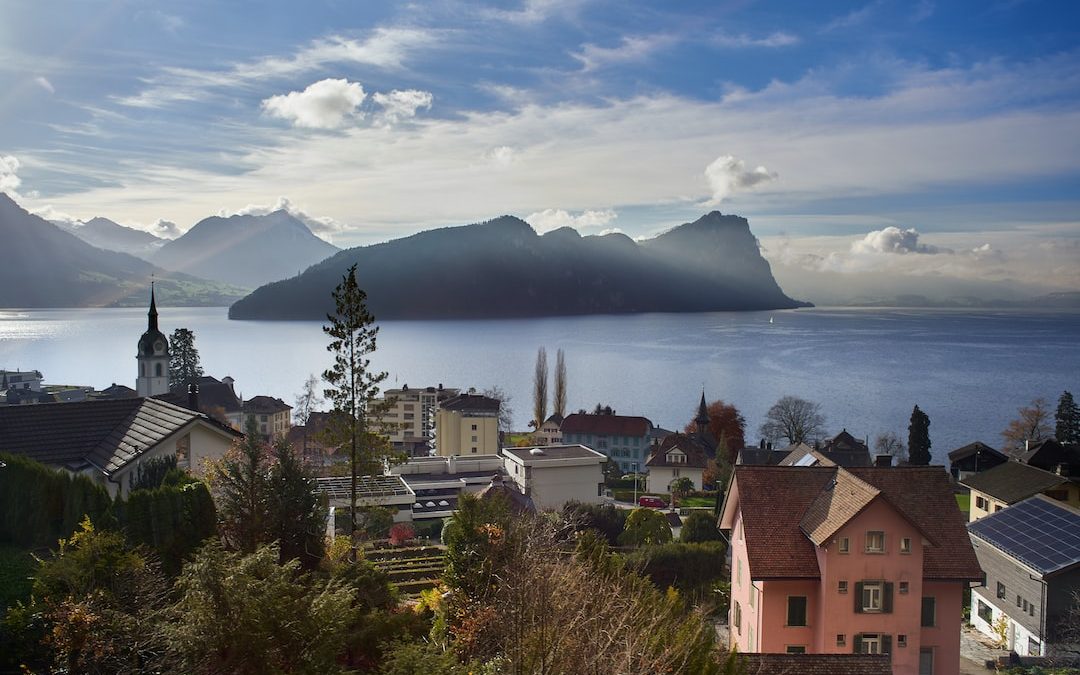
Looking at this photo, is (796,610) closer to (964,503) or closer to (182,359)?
(964,503)

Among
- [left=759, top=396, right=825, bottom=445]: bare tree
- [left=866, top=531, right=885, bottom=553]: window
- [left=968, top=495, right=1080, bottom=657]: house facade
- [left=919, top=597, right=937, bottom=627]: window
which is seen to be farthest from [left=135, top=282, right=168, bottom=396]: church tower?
[left=759, top=396, right=825, bottom=445]: bare tree

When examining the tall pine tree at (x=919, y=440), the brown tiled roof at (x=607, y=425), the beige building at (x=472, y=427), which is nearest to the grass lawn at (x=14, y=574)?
the beige building at (x=472, y=427)

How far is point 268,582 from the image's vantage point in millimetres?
7902

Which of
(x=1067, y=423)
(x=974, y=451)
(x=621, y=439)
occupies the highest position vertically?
(x=1067, y=423)

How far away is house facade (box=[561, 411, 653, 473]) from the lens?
58.2 m

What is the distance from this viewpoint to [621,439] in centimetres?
5866

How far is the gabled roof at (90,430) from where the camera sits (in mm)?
15539

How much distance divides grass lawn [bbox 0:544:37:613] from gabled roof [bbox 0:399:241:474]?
11.4 ft

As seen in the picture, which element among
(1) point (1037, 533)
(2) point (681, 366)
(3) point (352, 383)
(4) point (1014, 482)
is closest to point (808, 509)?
(1) point (1037, 533)

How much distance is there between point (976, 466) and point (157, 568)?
148 ft

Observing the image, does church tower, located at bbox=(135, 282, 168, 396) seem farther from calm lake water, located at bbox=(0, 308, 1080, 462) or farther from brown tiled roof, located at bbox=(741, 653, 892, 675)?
calm lake water, located at bbox=(0, 308, 1080, 462)

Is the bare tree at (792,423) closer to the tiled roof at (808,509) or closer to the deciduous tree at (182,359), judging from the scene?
the tiled roof at (808,509)

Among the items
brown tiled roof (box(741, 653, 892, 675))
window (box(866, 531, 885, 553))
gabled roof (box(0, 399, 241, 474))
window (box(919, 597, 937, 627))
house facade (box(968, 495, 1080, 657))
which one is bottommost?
house facade (box(968, 495, 1080, 657))

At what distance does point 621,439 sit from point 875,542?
145 feet
